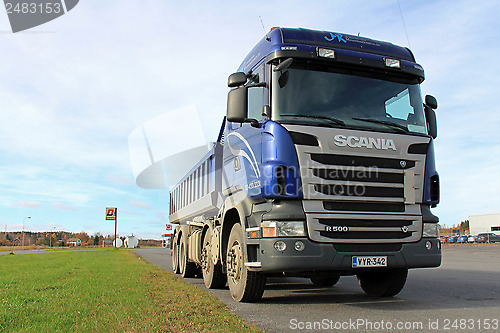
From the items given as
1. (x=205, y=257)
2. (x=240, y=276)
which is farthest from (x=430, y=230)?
(x=205, y=257)

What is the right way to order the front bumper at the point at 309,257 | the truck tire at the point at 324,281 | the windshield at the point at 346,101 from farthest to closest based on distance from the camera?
the truck tire at the point at 324,281
the windshield at the point at 346,101
the front bumper at the point at 309,257

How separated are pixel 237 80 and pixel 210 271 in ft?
13.6

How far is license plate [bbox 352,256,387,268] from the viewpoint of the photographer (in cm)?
564

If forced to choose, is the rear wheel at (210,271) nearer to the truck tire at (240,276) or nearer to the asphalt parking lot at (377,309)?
the asphalt parking lot at (377,309)

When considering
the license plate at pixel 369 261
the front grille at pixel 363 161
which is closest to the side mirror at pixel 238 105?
the front grille at pixel 363 161

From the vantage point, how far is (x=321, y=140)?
568cm

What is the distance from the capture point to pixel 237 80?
245 inches

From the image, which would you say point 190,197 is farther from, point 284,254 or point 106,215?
point 106,215

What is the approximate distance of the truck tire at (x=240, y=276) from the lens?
250 inches

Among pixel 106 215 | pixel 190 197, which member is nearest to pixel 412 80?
pixel 190 197

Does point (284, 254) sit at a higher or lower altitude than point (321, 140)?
lower

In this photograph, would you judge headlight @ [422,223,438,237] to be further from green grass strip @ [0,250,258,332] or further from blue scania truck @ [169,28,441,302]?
green grass strip @ [0,250,258,332]

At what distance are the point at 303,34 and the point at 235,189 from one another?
2539 millimetres

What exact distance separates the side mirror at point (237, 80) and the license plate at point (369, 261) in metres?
2.84
